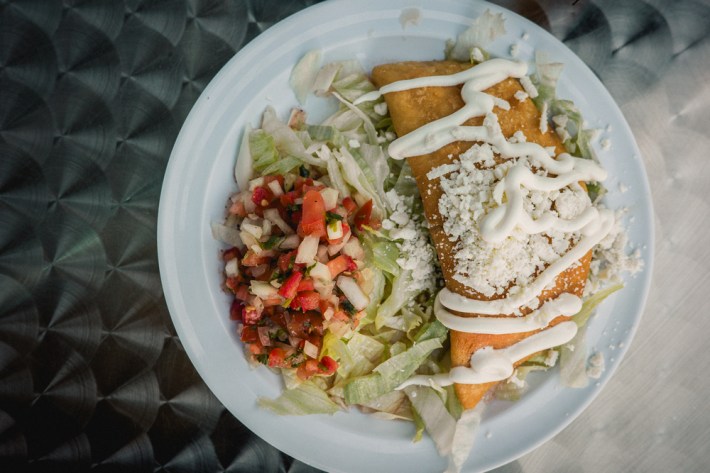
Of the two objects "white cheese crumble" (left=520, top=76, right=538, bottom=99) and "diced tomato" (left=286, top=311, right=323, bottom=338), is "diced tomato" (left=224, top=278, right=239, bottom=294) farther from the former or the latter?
"white cheese crumble" (left=520, top=76, right=538, bottom=99)

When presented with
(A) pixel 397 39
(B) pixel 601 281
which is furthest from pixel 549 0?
(B) pixel 601 281

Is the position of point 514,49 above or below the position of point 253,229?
above

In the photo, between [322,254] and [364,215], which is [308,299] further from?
[364,215]

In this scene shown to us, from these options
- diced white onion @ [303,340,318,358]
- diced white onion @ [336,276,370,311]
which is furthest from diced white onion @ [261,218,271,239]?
diced white onion @ [303,340,318,358]

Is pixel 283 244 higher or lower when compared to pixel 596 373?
higher

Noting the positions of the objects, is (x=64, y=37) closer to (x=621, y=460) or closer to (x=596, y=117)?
(x=596, y=117)

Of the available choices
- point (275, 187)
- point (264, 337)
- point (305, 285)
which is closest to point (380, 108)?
point (275, 187)
